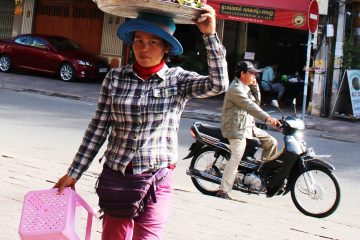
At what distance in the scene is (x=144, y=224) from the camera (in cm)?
287

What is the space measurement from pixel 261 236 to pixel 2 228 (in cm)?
213

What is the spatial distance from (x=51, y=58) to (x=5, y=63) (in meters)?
2.73

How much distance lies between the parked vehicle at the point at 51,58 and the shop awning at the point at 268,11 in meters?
5.62

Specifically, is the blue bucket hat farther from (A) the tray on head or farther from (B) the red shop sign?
(B) the red shop sign

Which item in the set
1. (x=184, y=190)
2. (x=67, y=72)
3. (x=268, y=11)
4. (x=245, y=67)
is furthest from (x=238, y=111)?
(x=67, y=72)

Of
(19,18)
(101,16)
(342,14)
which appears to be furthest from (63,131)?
(19,18)

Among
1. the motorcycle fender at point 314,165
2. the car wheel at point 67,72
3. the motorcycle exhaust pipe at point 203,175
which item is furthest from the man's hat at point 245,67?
the car wheel at point 67,72

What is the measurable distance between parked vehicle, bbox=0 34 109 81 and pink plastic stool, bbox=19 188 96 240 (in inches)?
697

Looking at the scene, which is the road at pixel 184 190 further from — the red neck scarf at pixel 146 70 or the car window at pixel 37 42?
the car window at pixel 37 42

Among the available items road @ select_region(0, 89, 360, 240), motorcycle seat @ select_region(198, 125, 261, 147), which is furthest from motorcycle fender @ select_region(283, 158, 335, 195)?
motorcycle seat @ select_region(198, 125, 261, 147)

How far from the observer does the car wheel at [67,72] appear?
66.8ft

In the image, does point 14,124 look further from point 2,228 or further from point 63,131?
point 2,228

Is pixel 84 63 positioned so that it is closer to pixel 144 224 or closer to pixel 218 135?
pixel 218 135

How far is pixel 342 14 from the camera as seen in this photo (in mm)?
15859
